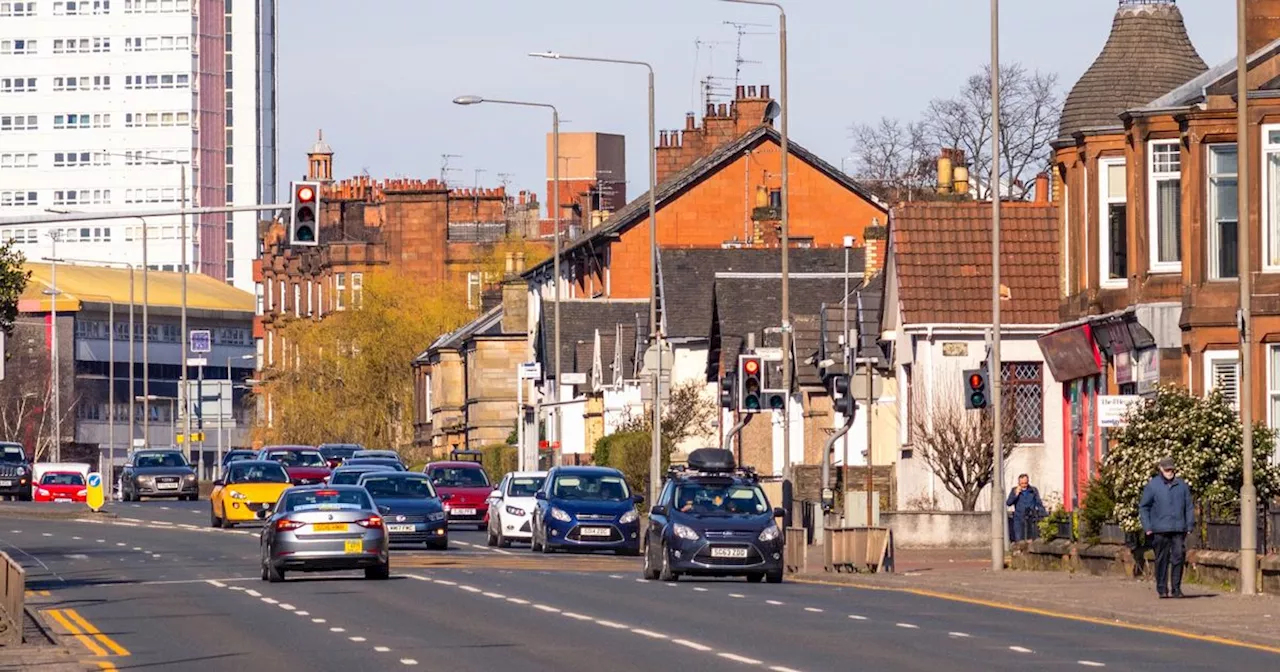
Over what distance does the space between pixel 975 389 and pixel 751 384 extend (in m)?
7.75

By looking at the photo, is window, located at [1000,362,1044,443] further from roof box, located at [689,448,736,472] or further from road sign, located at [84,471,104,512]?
road sign, located at [84,471,104,512]

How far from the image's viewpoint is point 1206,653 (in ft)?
76.2

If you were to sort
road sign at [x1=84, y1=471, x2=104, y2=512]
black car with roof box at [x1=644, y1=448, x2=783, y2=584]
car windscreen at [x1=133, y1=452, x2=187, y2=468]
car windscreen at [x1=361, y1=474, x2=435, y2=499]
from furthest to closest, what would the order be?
car windscreen at [x1=133, y1=452, x2=187, y2=468], road sign at [x1=84, y1=471, x2=104, y2=512], car windscreen at [x1=361, y1=474, x2=435, y2=499], black car with roof box at [x1=644, y1=448, x2=783, y2=584]

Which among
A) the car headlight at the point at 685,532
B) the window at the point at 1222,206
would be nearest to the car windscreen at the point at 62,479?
the car headlight at the point at 685,532

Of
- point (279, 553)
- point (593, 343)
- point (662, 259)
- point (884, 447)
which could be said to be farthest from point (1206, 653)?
point (593, 343)

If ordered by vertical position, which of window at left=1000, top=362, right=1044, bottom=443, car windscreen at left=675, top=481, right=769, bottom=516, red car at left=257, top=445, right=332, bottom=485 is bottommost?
red car at left=257, top=445, right=332, bottom=485

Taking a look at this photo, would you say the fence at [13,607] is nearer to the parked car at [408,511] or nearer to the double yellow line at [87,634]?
the double yellow line at [87,634]

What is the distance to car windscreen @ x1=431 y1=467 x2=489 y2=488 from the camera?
60531 millimetres

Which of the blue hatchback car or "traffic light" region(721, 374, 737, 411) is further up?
"traffic light" region(721, 374, 737, 411)

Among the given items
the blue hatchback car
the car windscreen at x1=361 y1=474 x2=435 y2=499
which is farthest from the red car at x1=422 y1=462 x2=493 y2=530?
the blue hatchback car

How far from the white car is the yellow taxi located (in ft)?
24.5

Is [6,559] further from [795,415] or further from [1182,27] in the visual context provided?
[795,415]

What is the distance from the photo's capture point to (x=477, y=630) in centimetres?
2702

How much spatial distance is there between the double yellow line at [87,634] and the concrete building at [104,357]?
118911 millimetres
